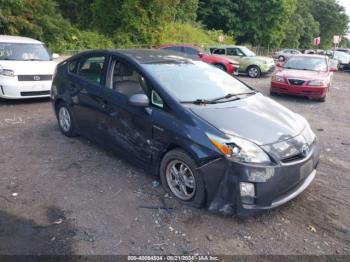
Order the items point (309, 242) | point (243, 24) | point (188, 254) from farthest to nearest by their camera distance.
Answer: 1. point (243, 24)
2. point (309, 242)
3. point (188, 254)

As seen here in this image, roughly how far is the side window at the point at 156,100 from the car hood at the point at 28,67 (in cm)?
518

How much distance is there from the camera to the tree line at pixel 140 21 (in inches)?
693

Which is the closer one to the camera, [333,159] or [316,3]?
[333,159]

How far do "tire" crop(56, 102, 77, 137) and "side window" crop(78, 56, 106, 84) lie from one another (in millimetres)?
736

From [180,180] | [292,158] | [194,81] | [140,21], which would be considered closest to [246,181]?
[292,158]

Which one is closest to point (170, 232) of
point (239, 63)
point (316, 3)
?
point (239, 63)

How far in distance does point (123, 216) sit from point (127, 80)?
5.88 feet

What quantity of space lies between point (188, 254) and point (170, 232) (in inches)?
14.0

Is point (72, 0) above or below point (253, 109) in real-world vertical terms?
above

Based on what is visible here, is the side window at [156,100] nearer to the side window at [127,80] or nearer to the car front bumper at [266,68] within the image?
the side window at [127,80]

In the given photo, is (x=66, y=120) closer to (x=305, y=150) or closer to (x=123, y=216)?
(x=123, y=216)

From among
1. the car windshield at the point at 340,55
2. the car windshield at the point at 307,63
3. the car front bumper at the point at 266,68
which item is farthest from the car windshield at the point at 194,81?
the car windshield at the point at 340,55

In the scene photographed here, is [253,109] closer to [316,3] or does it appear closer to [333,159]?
[333,159]

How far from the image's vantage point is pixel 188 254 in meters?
2.96
